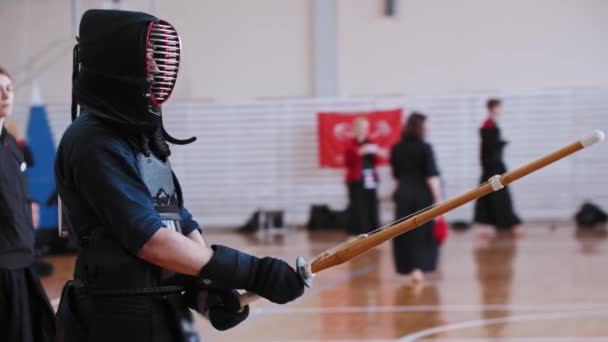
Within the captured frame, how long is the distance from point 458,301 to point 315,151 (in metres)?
9.06

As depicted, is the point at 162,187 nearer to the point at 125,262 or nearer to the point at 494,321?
the point at 125,262

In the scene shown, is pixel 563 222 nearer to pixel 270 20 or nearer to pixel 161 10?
pixel 270 20

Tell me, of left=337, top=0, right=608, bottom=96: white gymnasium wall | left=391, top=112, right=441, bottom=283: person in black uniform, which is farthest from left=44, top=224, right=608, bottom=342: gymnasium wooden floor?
left=337, top=0, right=608, bottom=96: white gymnasium wall

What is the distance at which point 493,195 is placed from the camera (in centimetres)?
1509

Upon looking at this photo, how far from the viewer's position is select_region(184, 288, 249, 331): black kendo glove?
302 centimetres

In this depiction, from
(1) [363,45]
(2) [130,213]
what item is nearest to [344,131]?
(1) [363,45]

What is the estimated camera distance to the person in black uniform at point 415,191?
10102 mm

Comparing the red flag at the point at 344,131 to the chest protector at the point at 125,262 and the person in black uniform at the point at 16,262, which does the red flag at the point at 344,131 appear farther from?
the chest protector at the point at 125,262

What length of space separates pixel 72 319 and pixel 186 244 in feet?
1.49

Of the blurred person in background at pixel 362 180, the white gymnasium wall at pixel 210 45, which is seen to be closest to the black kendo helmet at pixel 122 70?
the blurred person in background at pixel 362 180

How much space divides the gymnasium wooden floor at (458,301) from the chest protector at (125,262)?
4.48 m

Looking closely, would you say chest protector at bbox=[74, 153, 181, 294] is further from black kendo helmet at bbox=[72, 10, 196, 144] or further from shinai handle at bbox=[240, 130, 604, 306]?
shinai handle at bbox=[240, 130, 604, 306]

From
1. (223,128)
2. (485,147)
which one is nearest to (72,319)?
(485,147)

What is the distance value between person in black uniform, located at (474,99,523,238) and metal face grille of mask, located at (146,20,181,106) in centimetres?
1146
